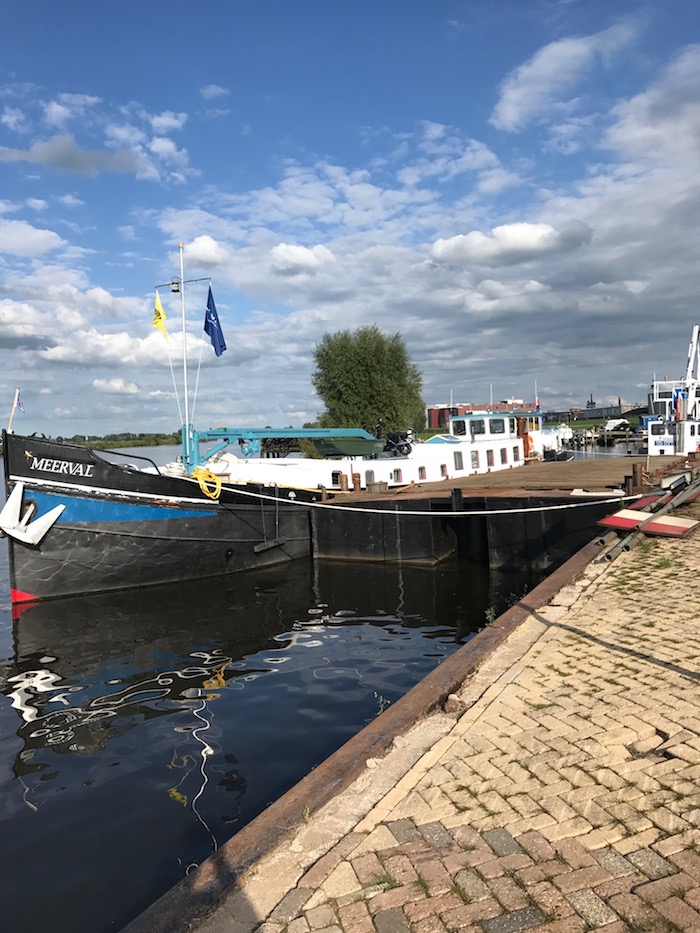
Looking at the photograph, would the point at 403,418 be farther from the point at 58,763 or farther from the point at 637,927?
the point at 637,927

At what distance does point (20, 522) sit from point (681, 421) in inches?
1268

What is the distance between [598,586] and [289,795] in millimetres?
6726

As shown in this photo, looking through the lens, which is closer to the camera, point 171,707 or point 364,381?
point 171,707

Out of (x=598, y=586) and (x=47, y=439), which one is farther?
(x=47, y=439)

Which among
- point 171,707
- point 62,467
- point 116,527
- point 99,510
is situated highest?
point 62,467

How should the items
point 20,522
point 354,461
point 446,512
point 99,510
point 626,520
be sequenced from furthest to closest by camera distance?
point 354,461, point 446,512, point 99,510, point 20,522, point 626,520

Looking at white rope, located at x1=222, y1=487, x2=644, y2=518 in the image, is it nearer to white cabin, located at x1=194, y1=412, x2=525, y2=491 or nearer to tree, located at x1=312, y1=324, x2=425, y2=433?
white cabin, located at x1=194, y1=412, x2=525, y2=491

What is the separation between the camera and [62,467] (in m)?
15.3

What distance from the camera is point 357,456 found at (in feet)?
81.3

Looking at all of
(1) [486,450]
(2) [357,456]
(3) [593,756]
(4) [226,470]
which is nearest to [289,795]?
(3) [593,756]

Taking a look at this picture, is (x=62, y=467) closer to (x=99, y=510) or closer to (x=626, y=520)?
(x=99, y=510)

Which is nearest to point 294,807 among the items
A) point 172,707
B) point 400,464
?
point 172,707

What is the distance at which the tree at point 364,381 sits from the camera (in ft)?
165

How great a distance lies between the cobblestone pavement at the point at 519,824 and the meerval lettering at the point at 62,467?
1226 cm
